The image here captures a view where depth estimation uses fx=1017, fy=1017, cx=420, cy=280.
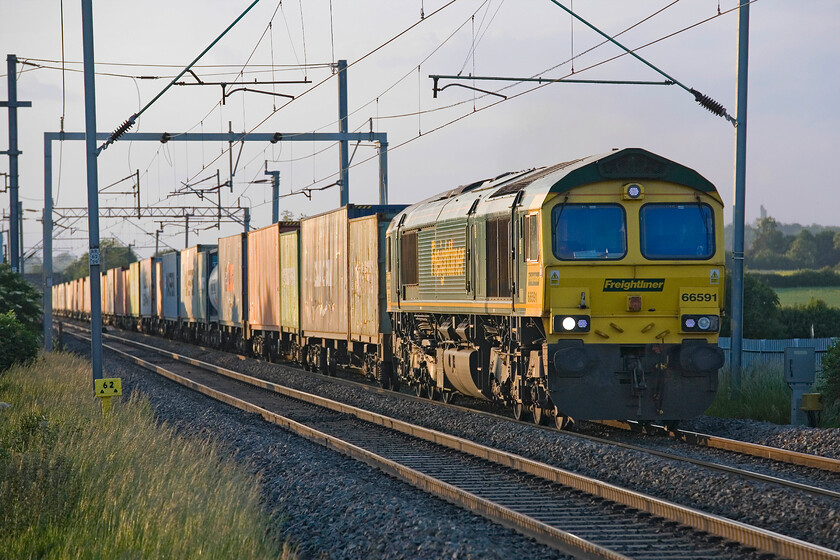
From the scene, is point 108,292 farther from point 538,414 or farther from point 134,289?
point 538,414

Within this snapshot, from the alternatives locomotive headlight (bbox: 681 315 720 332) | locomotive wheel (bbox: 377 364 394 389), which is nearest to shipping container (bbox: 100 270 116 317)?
locomotive wheel (bbox: 377 364 394 389)

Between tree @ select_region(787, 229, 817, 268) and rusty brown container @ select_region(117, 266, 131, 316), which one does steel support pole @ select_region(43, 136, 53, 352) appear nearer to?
rusty brown container @ select_region(117, 266, 131, 316)

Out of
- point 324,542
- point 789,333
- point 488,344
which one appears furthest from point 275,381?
point 789,333

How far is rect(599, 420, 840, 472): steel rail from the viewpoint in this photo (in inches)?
435

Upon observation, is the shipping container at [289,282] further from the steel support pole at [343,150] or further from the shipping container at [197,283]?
the shipping container at [197,283]

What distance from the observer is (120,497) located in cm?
876

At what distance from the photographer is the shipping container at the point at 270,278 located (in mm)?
28641

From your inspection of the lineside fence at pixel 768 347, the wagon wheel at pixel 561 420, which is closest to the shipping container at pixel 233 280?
the lineside fence at pixel 768 347

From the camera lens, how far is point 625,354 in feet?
43.7

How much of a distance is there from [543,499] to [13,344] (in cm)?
1886

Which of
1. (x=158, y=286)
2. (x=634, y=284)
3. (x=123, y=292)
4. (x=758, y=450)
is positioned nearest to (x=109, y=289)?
(x=123, y=292)

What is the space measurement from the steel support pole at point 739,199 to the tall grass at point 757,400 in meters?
0.24

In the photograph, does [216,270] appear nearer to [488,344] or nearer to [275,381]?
[275,381]

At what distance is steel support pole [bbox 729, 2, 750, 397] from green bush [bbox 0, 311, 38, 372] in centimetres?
1697
